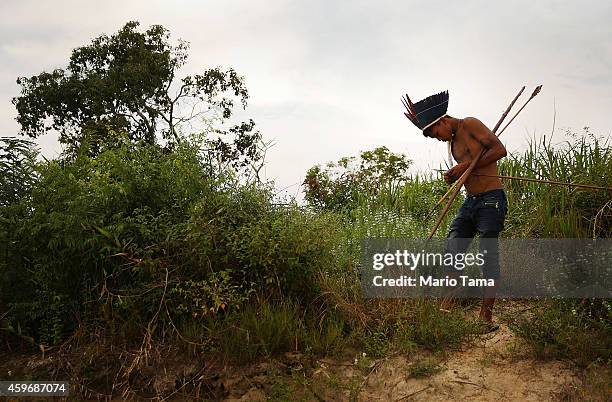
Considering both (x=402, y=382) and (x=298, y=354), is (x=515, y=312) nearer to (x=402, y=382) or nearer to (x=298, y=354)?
(x=402, y=382)

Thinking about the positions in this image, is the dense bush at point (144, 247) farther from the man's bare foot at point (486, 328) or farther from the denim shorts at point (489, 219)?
the man's bare foot at point (486, 328)

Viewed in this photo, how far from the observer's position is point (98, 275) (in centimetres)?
639

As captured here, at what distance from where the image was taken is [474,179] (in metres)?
6.43

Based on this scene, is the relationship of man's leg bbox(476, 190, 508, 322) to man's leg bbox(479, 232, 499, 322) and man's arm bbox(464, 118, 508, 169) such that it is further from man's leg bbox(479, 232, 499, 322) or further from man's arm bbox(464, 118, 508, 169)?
man's arm bbox(464, 118, 508, 169)

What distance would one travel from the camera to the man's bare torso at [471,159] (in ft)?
20.9

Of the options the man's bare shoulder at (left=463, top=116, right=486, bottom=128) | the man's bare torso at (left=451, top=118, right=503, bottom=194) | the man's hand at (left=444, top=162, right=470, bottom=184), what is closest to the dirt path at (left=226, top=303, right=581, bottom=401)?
the man's bare torso at (left=451, top=118, right=503, bottom=194)

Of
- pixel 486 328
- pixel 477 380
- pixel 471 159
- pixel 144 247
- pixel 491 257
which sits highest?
pixel 471 159

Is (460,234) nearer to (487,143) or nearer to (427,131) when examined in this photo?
(487,143)

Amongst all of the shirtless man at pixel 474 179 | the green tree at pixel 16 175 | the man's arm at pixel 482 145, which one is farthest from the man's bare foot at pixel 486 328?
the green tree at pixel 16 175

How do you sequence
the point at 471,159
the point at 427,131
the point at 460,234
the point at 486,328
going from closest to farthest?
the point at 486,328 → the point at 471,159 → the point at 460,234 → the point at 427,131

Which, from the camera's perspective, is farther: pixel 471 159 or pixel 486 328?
pixel 471 159

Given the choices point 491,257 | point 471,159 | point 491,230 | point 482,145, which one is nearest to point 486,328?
point 491,257

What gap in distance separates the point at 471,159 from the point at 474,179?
0.61 ft

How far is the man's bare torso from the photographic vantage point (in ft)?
20.9
